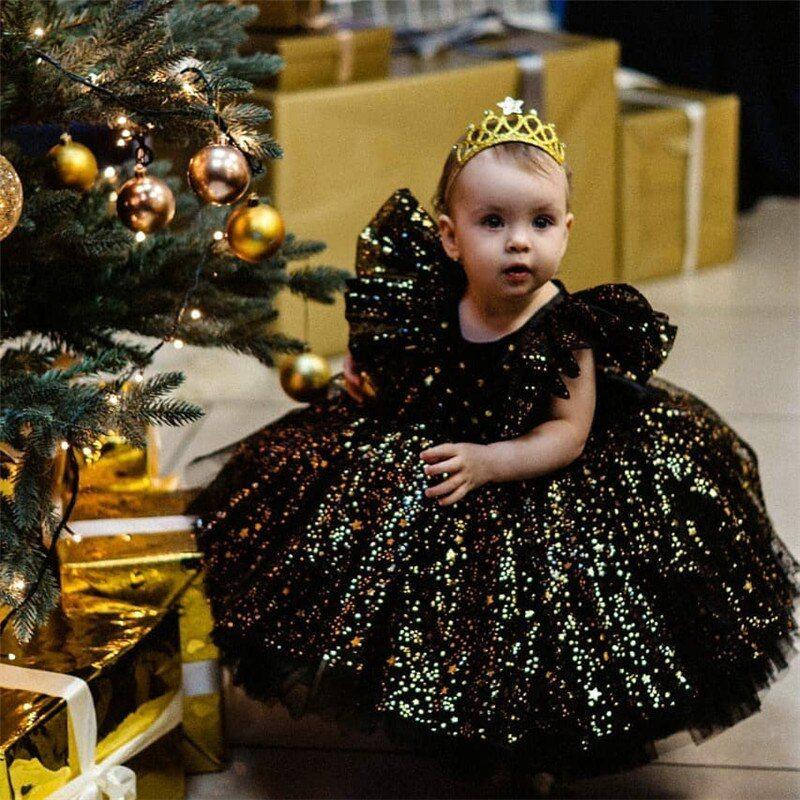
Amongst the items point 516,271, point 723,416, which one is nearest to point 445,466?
point 516,271

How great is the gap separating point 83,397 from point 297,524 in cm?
25

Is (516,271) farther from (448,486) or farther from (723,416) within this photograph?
(723,416)

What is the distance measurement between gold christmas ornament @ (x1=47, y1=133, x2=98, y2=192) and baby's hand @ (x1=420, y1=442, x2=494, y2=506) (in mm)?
475

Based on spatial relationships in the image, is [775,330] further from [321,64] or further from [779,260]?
[321,64]

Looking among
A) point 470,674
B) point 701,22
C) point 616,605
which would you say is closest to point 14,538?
point 470,674

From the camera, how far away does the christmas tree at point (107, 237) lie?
1214 mm

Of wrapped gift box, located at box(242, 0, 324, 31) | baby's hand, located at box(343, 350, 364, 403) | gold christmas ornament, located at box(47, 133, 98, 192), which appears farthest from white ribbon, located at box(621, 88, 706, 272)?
gold christmas ornament, located at box(47, 133, 98, 192)

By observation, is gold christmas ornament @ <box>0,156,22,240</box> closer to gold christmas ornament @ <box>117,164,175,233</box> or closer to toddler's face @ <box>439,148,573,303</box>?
gold christmas ornament @ <box>117,164,175,233</box>

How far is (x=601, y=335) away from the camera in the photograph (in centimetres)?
130

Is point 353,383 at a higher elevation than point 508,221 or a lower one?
lower

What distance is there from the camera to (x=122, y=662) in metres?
1.27

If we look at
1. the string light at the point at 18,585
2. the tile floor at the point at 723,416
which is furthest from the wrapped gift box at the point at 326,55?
the string light at the point at 18,585

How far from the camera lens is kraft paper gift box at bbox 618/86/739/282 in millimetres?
2846

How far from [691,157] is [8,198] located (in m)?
2.04
